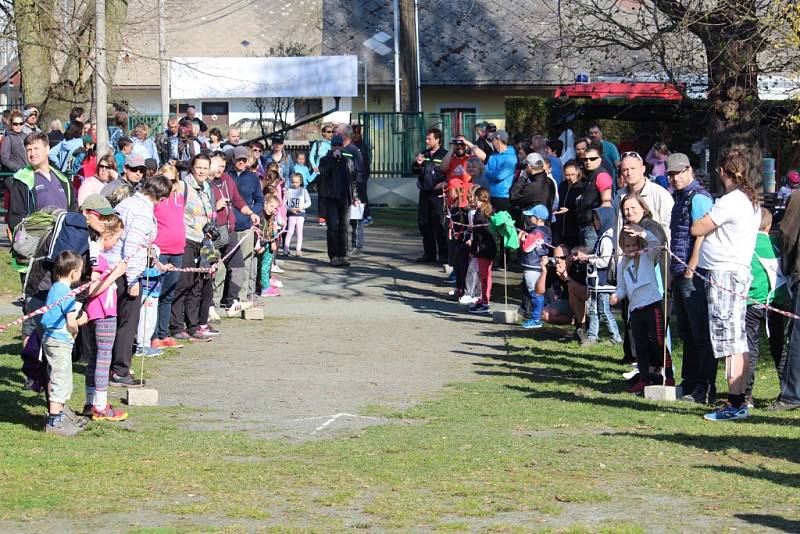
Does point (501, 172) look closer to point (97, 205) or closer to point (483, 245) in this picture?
point (483, 245)

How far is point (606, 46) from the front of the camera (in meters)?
17.9

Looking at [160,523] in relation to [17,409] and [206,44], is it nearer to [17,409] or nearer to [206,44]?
[17,409]

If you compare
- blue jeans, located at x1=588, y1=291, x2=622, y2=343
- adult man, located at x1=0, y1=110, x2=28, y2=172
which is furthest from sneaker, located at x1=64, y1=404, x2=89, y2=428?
adult man, located at x1=0, y1=110, x2=28, y2=172

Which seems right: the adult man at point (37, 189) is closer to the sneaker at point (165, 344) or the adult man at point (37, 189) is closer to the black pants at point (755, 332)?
the sneaker at point (165, 344)

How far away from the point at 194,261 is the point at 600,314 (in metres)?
4.46

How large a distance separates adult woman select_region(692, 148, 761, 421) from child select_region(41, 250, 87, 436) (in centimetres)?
471

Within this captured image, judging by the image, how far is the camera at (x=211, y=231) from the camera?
44.4 ft

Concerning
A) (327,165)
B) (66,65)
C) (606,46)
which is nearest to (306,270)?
(327,165)

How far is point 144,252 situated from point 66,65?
13898 mm

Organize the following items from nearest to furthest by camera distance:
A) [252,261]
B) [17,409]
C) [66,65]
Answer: [17,409], [252,261], [66,65]

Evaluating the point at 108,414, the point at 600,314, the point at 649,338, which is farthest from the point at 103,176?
the point at 649,338

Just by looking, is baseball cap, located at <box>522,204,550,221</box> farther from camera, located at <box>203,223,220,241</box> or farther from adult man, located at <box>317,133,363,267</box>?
adult man, located at <box>317,133,363,267</box>

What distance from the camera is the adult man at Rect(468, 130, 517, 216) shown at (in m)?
17.8

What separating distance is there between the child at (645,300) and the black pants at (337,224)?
9316 mm
